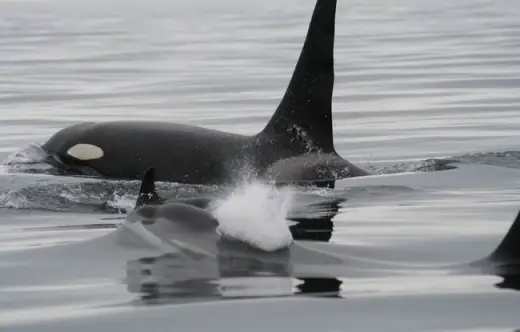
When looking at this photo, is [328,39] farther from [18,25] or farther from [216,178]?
[18,25]

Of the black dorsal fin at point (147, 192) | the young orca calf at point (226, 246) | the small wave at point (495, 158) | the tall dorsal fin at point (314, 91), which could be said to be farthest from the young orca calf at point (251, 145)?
the young orca calf at point (226, 246)

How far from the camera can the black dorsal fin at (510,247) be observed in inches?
215

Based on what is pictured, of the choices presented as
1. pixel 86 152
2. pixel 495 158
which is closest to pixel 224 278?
pixel 86 152

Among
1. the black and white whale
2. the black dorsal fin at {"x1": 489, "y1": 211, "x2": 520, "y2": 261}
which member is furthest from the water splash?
the black dorsal fin at {"x1": 489, "y1": 211, "x2": 520, "y2": 261}

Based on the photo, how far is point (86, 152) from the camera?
11.7 m

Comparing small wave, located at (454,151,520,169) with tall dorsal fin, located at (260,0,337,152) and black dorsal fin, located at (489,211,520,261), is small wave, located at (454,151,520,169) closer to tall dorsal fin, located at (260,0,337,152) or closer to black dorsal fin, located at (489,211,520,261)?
tall dorsal fin, located at (260,0,337,152)

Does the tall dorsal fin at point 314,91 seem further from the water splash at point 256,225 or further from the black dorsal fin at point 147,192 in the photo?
the water splash at point 256,225

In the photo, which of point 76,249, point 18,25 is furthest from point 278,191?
point 18,25

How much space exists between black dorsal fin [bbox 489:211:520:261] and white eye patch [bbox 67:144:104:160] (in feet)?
20.7

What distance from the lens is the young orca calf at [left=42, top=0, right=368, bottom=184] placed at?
35.2 feet

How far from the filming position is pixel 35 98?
66.8 ft

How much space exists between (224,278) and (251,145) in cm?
529

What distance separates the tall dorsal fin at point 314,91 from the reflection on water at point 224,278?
4605mm

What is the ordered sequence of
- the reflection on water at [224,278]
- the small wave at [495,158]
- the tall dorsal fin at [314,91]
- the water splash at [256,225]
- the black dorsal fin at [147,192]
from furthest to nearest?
the small wave at [495,158]
the tall dorsal fin at [314,91]
the black dorsal fin at [147,192]
the water splash at [256,225]
the reflection on water at [224,278]
